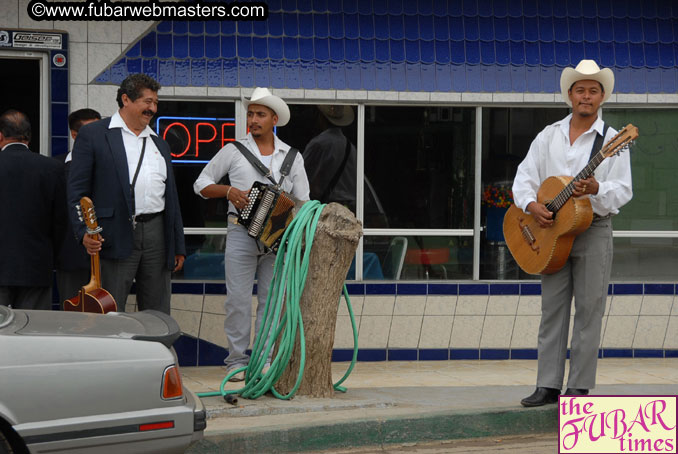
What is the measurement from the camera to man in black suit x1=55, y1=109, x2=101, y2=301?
6.84 meters

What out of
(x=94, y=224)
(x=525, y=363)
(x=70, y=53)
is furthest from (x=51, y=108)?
(x=525, y=363)

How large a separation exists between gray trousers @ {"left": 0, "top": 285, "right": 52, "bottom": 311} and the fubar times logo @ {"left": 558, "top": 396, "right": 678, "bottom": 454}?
3.82m

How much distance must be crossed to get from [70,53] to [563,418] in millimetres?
4973

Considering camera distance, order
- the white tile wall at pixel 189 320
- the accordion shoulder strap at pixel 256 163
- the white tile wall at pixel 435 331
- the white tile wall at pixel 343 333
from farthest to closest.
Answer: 1. the white tile wall at pixel 435 331
2. the white tile wall at pixel 343 333
3. the white tile wall at pixel 189 320
4. the accordion shoulder strap at pixel 256 163

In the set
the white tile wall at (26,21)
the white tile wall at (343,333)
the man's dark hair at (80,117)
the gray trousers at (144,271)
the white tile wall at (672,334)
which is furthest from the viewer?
the white tile wall at (672,334)

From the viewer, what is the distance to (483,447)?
5.79 metres

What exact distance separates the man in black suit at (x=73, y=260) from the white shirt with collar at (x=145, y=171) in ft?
2.20

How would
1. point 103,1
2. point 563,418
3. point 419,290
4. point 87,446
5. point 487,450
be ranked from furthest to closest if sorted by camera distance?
point 419,290
point 103,1
point 487,450
point 563,418
point 87,446

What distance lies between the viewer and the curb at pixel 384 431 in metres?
5.43

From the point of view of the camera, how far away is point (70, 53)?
25.3 ft

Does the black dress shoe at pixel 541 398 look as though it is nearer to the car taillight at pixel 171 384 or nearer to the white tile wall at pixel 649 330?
the white tile wall at pixel 649 330

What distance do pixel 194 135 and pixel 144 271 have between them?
73.6 inches

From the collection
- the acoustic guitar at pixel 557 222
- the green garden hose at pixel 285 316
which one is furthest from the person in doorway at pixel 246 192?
the acoustic guitar at pixel 557 222

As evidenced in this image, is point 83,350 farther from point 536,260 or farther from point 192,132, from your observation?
point 192,132
